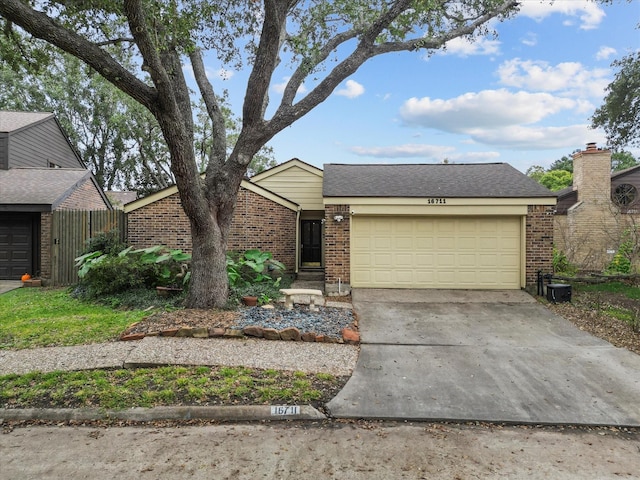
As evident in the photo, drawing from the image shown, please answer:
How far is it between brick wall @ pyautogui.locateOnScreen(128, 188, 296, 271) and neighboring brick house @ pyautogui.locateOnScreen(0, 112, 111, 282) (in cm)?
272

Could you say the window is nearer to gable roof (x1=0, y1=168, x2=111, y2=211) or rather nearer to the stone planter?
the stone planter

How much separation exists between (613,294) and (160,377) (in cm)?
1083

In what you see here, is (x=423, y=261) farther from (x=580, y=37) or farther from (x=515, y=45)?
(x=580, y=37)

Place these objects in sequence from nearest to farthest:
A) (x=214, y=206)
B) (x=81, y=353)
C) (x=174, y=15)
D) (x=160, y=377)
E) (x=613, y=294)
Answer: (x=160, y=377)
(x=81, y=353)
(x=174, y=15)
(x=214, y=206)
(x=613, y=294)

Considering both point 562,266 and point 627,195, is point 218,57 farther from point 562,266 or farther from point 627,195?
point 627,195

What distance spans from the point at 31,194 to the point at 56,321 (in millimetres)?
7212

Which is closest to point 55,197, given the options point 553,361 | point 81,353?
point 81,353

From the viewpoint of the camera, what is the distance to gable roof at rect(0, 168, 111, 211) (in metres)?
11.4

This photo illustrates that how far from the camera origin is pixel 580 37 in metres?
10.2

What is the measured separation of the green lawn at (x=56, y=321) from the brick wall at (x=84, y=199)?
4519 mm

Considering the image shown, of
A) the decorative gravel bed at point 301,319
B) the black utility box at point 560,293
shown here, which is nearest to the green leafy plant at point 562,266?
the black utility box at point 560,293

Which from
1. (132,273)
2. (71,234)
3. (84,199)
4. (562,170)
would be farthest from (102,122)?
(562,170)

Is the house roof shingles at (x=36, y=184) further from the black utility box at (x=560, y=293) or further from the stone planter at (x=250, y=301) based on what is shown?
the black utility box at (x=560, y=293)

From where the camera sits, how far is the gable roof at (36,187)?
11.4 m
